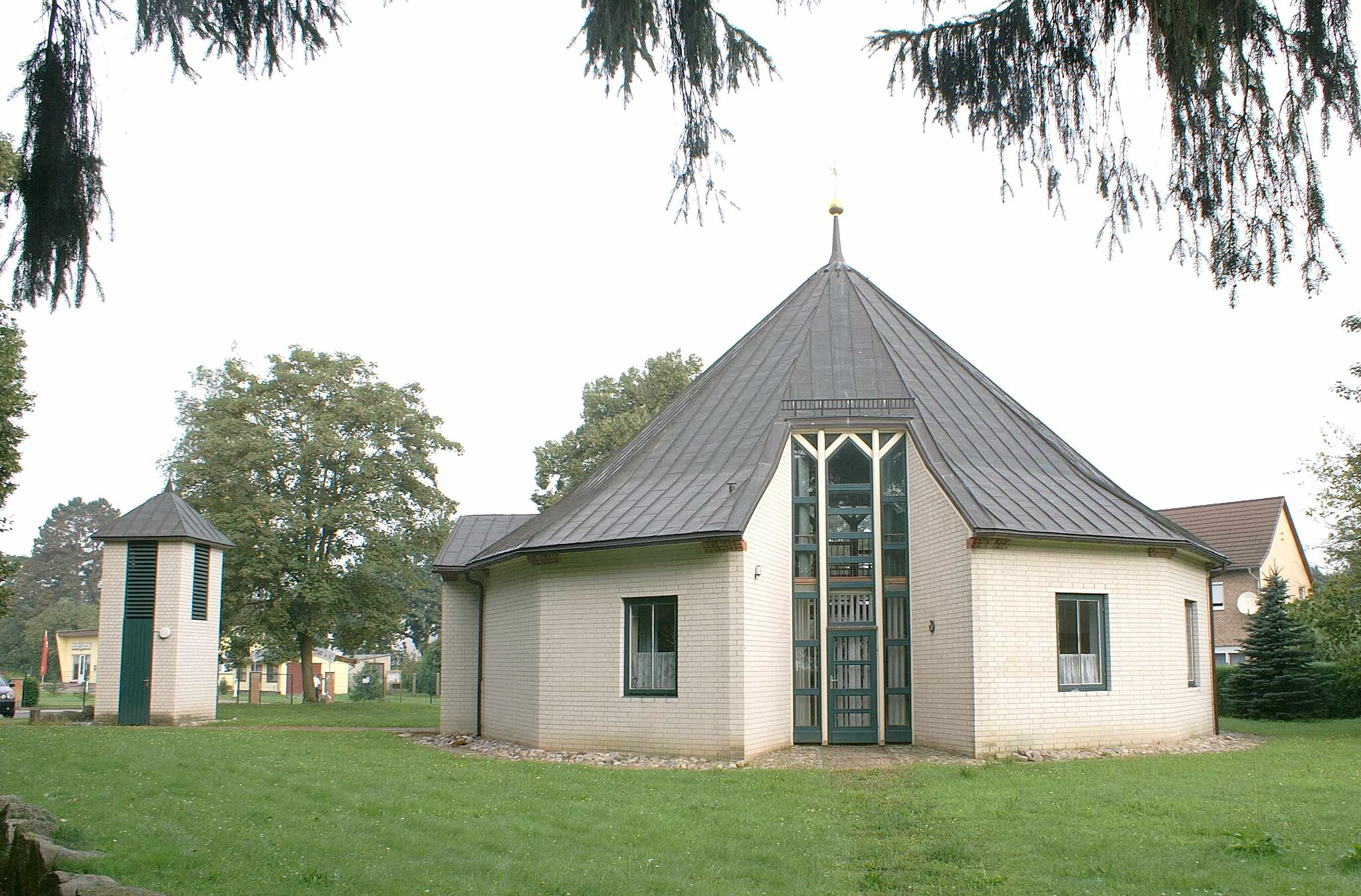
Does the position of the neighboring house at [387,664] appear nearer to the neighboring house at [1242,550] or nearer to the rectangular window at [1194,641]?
the neighboring house at [1242,550]

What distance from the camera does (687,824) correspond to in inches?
365

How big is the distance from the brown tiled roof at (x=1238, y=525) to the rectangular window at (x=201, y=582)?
30.2 metres

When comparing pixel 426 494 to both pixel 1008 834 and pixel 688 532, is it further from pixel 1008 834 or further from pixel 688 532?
pixel 1008 834

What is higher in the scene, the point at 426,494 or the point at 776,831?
the point at 426,494

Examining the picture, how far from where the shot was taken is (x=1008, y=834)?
28.6 feet

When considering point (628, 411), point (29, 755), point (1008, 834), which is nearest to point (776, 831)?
point (1008, 834)

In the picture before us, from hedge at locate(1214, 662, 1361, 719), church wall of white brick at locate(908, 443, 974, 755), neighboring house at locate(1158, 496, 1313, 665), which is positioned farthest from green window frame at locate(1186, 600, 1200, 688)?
neighboring house at locate(1158, 496, 1313, 665)

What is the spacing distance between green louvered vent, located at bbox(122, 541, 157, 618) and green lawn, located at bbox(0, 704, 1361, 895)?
Result: 8446mm

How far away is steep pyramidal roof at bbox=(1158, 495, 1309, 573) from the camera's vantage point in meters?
36.0

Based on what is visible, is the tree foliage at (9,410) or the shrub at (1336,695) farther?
the shrub at (1336,695)

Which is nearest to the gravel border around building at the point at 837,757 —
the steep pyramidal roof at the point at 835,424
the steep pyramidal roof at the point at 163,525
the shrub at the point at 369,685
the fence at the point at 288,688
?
the steep pyramidal roof at the point at 835,424

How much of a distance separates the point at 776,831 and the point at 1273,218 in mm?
6086

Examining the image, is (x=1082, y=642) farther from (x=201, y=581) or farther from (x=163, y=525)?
(x=163, y=525)

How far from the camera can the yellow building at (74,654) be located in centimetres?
5800
